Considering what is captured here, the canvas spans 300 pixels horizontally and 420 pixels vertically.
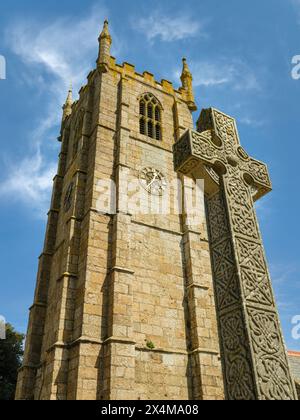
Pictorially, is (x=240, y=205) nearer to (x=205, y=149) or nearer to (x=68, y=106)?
(x=205, y=149)

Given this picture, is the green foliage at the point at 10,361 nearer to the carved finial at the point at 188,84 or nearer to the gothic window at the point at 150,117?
the gothic window at the point at 150,117

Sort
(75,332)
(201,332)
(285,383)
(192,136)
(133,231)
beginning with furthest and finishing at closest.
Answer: (133,231) < (201,332) < (75,332) < (192,136) < (285,383)

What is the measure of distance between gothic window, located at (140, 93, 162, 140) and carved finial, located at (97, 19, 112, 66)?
299 centimetres

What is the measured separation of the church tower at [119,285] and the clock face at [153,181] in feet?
0.19

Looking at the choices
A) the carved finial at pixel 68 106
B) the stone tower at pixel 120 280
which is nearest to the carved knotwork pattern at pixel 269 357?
the stone tower at pixel 120 280

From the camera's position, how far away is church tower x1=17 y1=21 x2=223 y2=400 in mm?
11688

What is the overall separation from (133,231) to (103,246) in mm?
1559

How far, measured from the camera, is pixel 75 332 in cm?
1235

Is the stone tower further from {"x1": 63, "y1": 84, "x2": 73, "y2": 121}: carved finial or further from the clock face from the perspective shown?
{"x1": 63, "y1": 84, "x2": 73, "y2": 121}: carved finial

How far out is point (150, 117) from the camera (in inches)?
809

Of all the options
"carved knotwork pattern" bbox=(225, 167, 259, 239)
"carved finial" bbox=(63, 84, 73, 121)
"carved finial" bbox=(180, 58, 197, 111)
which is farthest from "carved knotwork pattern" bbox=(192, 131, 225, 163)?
"carved finial" bbox=(63, 84, 73, 121)

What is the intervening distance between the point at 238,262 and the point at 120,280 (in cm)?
886
